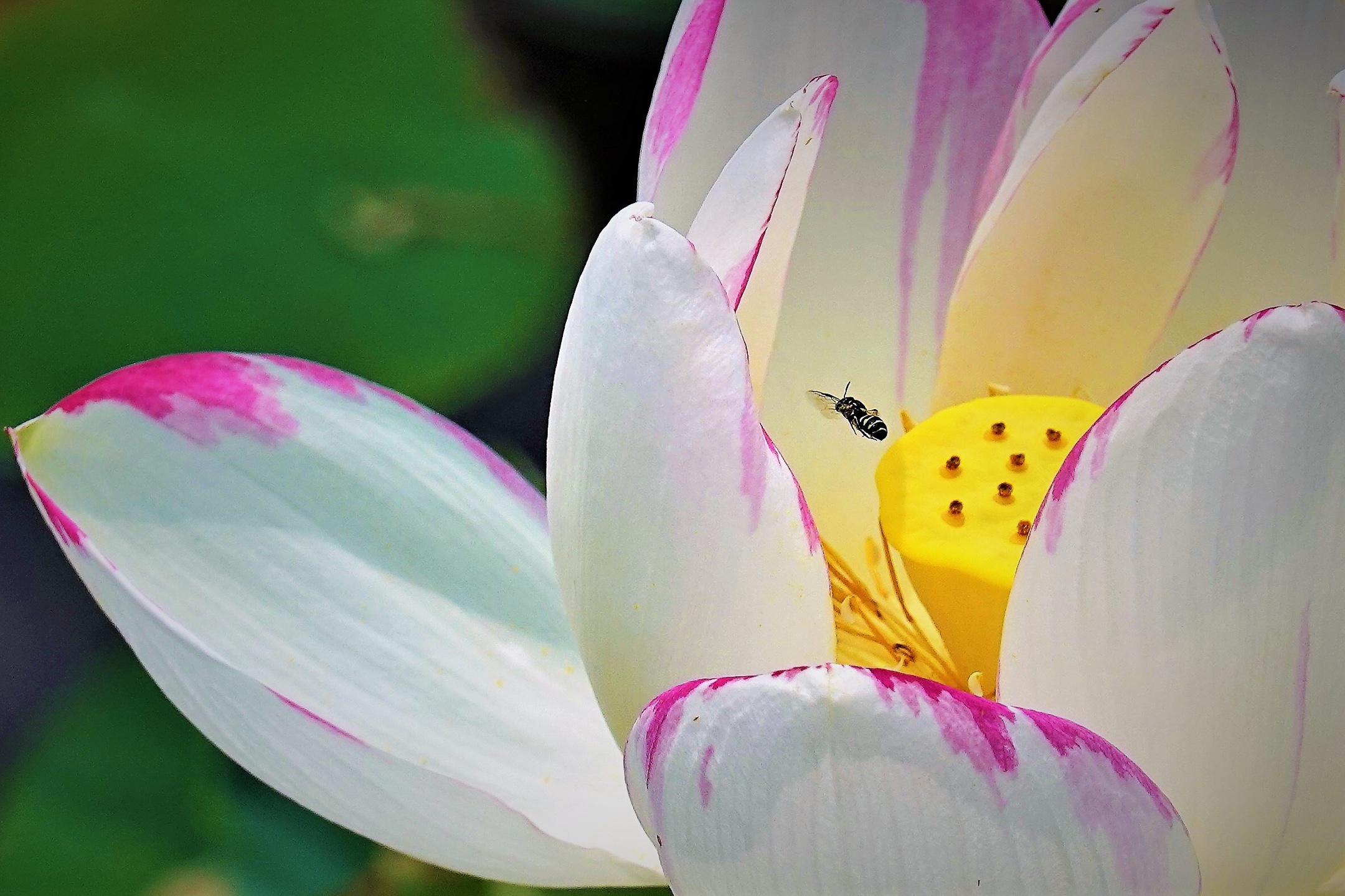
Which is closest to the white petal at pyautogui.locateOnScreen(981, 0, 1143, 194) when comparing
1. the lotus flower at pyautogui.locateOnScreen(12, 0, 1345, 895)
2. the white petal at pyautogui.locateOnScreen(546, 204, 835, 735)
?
the lotus flower at pyautogui.locateOnScreen(12, 0, 1345, 895)

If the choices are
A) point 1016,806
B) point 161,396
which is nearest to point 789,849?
point 1016,806

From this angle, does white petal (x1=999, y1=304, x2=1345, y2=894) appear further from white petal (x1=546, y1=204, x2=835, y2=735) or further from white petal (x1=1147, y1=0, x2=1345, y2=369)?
white petal (x1=1147, y1=0, x2=1345, y2=369)

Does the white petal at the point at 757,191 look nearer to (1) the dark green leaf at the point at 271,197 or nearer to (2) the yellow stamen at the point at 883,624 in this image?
(2) the yellow stamen at the point at 883,624

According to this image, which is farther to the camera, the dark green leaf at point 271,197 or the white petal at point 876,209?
the dark green leaf at point 271,197

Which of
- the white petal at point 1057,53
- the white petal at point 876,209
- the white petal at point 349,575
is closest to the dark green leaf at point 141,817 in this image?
the white petal at point 349,575

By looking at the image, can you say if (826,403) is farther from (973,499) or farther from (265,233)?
(265,233)

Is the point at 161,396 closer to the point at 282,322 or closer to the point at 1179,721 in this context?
the point at 282,322

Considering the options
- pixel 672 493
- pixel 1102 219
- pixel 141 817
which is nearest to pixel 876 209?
pixel 1102 219

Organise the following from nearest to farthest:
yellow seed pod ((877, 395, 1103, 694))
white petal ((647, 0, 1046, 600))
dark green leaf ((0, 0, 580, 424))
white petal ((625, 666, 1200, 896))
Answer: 1. white petal ((625, 666, 1200, 896))
2. yellow seed pod ((877, 395, 1103, 694))
3. white petal ((647, 0, 1046, 600))
4. dark green leaf ((0, 0, 580, 424))
